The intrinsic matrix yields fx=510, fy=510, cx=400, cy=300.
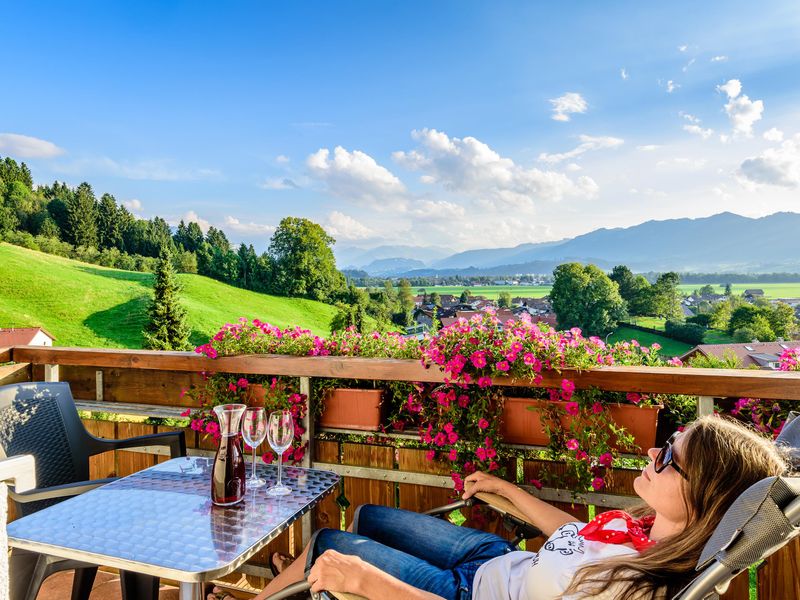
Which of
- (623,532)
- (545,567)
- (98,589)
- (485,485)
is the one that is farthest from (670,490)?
(98,589)

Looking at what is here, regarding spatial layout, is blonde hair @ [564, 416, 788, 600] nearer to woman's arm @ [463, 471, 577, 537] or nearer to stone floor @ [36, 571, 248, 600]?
woman's arm @ [463, 471, 577, 537]

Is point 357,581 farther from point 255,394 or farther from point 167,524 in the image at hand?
point 255,394

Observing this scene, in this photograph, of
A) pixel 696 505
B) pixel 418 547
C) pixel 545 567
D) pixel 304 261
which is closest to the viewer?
pixel 696 505

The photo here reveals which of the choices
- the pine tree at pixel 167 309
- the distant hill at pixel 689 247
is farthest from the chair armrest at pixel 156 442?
the pine tree at pixel 167 309

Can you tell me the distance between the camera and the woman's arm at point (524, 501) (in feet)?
5.19

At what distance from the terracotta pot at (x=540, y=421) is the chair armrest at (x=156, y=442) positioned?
1.37 metres

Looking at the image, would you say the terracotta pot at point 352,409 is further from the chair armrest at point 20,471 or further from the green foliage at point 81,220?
the green foliage at point 81,220

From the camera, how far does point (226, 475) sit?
5.19 feet

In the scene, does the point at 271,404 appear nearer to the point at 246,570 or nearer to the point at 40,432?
the point at 246,570

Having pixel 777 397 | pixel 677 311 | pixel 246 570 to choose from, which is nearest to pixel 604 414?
pixel 777 397

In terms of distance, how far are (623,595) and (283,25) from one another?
43.1 feet

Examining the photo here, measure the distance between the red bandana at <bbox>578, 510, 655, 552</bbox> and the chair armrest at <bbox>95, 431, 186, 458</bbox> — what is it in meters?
1.68

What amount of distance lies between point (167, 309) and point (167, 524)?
752 inches

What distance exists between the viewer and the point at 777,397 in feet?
5.36
